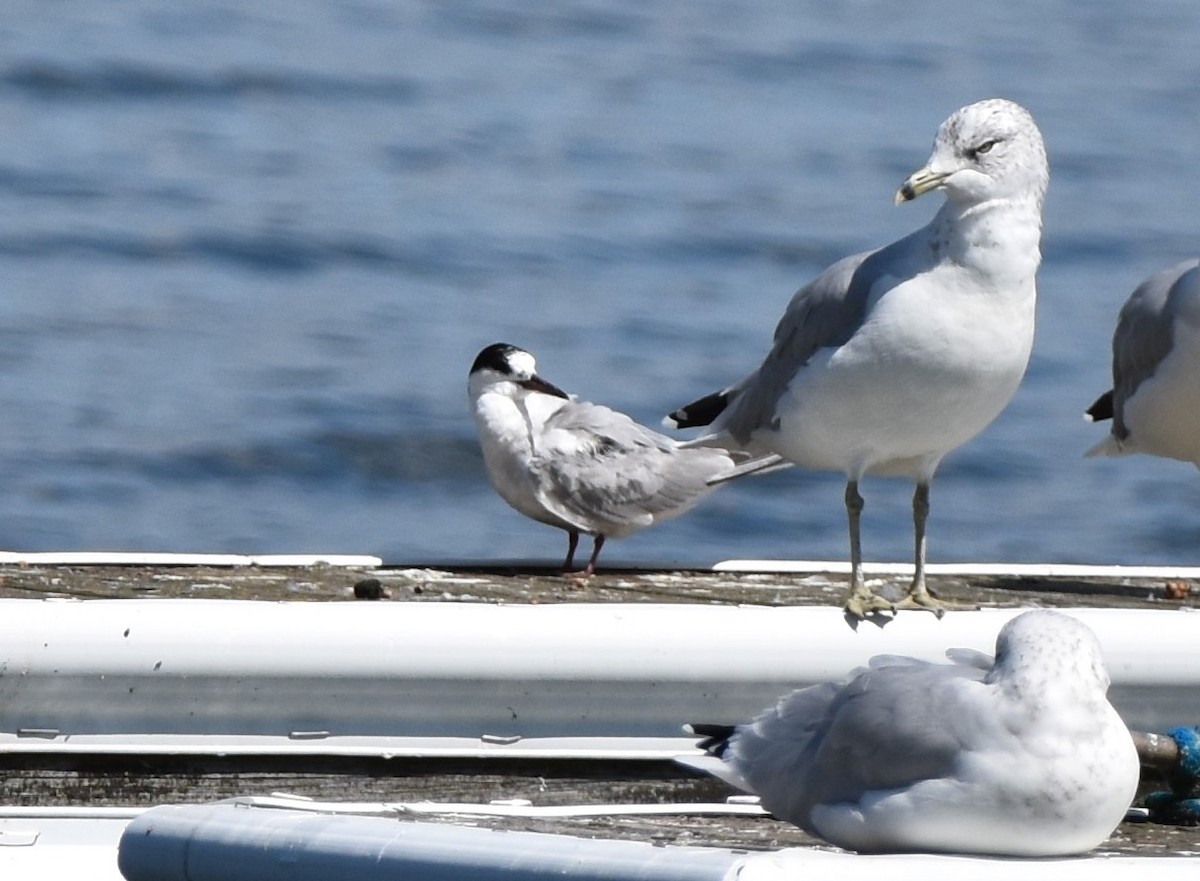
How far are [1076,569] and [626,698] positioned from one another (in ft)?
5.34

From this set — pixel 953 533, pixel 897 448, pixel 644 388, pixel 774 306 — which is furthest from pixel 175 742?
pixel 774 306

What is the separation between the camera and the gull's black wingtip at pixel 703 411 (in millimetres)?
6262

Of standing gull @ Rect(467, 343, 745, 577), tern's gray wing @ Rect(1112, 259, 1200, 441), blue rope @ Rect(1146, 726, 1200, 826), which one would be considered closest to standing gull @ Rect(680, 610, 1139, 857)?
blue rope @ Rect(1146, 726, 1200, 826)

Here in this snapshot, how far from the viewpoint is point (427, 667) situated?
16.9 ft

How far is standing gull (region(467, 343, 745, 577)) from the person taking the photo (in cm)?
663

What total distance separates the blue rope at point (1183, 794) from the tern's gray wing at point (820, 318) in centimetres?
115

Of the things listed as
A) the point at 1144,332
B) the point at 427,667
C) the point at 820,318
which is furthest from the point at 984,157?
the point at 1144,332

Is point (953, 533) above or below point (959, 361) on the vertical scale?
below

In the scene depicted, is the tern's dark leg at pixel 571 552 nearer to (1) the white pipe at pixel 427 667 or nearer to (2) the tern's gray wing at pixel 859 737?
(1) the white pipe at pixel 427 667

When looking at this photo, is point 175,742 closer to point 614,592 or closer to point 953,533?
point 614,592

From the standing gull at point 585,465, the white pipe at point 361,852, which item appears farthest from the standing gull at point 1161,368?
the white pipe at point 361,852

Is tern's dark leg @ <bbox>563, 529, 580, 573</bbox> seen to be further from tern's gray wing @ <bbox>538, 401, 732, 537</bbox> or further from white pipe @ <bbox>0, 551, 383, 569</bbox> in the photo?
white pipe @ <bbox>0, 551, 383, 569</bbox>

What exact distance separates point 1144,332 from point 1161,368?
164mm

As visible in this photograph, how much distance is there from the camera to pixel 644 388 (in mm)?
16359
